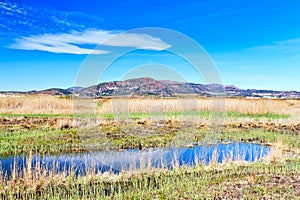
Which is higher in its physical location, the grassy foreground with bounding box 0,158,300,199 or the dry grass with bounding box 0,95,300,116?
the dry grass with bounding box 0,95,300,116

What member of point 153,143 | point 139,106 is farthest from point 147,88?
point 153,143

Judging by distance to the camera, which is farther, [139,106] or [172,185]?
[139,106]

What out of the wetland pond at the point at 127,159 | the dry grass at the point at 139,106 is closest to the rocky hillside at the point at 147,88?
the dry grass at the point at 139,106

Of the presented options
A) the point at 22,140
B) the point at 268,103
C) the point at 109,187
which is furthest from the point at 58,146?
the point at 268,103

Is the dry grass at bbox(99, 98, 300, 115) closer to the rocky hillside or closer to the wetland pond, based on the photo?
the rocky hillside

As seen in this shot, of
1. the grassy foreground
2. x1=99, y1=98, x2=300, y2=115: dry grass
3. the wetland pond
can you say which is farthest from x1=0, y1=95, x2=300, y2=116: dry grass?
the grassy foreground

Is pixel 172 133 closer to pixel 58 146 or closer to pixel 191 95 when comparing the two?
pixel 58 146

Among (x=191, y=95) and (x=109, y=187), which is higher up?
(x=191, y=95)

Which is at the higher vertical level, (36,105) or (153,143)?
(36,105)

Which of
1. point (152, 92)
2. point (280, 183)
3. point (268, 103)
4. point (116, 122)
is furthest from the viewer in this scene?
point (152, 92)

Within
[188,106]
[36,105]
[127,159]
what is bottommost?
[127,159]

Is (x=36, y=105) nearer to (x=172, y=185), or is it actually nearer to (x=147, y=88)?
(x=147, y=88)

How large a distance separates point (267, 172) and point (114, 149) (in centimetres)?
694

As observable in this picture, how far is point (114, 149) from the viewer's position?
1399 centimetres
